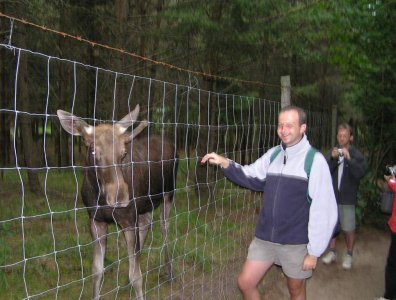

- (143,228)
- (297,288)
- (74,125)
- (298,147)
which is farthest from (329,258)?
(74,125)

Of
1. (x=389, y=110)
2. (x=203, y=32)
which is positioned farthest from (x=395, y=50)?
(x=203, y=32)

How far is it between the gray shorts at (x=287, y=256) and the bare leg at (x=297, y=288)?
52 millimetres

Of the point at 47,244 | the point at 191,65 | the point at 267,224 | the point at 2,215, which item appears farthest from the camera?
the point at 191,65

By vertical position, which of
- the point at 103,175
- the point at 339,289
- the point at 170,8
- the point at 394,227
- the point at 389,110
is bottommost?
the point at 339,289

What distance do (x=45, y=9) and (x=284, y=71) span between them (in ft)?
25.6

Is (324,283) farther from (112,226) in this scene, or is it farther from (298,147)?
(112,226)

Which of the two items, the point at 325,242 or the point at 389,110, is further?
the point at 389,110

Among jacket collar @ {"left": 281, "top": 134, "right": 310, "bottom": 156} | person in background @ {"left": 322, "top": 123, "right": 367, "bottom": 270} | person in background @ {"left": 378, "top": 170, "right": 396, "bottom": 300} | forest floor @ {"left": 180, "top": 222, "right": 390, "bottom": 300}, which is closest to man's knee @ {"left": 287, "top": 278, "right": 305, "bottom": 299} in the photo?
jacket collar @ {"left": 281, "top": 134, "right": 310, "bottom": 156}

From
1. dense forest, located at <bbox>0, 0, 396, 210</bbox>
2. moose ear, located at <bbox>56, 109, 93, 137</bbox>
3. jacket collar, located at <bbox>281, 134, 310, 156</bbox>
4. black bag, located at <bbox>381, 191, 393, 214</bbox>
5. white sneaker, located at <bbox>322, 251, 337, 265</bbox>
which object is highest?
dense forest, located at <bbox>0, 0, 396, 210</bbox>

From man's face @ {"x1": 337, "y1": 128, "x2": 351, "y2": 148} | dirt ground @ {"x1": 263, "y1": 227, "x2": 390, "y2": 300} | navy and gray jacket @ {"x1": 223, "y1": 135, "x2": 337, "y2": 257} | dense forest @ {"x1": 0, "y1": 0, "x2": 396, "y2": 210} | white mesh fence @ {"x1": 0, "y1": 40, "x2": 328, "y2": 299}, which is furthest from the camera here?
dense forest @ {"x1": 0, "y1": 0, "x2": 396, "y2": 210}

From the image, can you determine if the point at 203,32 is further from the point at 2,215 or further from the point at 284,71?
the point at 284,71

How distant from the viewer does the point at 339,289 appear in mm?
5812

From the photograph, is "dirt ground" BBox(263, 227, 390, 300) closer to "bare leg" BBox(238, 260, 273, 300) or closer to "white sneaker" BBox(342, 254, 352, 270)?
"white sneaker" BBox(342, 254, 352, 270)

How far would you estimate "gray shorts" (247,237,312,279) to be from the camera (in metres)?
3.65
